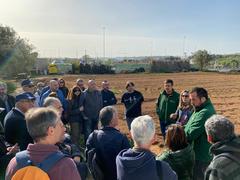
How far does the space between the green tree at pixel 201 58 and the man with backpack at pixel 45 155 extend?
227 ft

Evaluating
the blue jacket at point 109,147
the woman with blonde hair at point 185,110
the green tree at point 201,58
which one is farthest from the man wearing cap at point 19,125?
the green tree at point 201,58

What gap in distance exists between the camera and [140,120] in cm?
359

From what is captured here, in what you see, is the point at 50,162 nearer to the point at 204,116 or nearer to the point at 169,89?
the point at 204,116

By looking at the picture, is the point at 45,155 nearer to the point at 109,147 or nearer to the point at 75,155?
the point at 75,155

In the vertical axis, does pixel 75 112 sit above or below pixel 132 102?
below

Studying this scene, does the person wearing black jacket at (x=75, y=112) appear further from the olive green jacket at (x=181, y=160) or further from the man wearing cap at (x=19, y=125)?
the olive green jacket at (x=181, y=160)

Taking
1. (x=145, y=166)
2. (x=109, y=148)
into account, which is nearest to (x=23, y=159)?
(x=145, y=166)

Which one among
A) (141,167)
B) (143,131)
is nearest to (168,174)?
(141,167)

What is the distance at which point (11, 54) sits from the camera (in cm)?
3688

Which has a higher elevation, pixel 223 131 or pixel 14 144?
pixel 223 131

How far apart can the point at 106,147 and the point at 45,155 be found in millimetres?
1716

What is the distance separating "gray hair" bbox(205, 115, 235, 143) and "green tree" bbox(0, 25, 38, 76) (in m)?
33.8

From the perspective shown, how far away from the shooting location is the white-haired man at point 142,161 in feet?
11.1

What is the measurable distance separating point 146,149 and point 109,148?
1.14 meters
